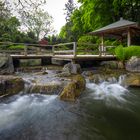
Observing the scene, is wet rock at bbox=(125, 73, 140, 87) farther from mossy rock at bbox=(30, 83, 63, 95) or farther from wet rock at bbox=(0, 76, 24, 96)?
wet rock at bbox=(0, 76, 24, 96)

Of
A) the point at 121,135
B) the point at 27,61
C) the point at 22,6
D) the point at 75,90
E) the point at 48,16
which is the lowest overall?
the point at 121,135

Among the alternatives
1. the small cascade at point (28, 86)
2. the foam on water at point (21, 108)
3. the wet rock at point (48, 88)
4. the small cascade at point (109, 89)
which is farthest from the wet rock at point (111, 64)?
the foam on water at point (21, 108)

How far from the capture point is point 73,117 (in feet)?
18.6

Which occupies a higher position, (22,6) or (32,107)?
(22,6)

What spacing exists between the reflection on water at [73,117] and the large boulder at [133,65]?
3.97 meters

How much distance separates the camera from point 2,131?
187 inches

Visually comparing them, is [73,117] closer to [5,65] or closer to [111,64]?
[5,65]

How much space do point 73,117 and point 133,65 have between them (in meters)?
7.84

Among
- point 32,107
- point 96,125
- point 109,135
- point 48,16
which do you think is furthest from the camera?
point 48,16

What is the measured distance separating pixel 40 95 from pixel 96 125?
10.8 feet

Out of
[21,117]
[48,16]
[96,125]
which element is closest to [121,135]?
[96,125]

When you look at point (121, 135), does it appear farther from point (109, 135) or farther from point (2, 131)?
point (2, 131)

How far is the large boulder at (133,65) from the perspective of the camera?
39.2 feet

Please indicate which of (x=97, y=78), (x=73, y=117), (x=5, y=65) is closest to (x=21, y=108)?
(x=73, y=117)
